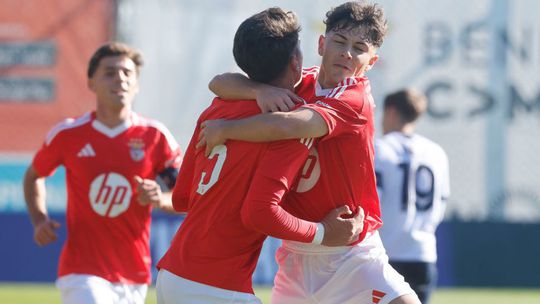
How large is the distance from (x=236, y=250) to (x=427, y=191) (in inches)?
128

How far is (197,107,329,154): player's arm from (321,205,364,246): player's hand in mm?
360

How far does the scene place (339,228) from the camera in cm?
Result: 425

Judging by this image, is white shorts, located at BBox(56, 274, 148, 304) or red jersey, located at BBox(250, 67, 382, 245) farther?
white shorts, located at BBox(56, 274, 148, 304)

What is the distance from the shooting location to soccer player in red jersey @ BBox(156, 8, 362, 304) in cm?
408

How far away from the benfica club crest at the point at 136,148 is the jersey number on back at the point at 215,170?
1947 millimetres

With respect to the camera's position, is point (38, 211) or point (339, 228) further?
point (38, 211)

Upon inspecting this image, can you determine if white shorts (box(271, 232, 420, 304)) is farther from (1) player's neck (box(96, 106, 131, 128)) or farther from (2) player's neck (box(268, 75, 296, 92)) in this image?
(1) player's neck (box(96, 106, 131, 128))

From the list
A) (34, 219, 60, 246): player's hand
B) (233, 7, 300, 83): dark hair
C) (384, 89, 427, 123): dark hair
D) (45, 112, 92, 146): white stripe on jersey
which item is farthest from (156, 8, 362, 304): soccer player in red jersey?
(384, 89, 427, 123): dark hair

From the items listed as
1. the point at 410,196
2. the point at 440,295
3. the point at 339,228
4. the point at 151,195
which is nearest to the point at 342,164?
the point at 339,228

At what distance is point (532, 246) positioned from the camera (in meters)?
12.4

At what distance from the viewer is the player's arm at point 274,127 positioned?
4.03 metres

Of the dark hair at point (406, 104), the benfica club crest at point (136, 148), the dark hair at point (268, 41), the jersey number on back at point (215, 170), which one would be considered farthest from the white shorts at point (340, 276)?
the dark hair at point (406, 104)

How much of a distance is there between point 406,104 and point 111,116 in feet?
6.90

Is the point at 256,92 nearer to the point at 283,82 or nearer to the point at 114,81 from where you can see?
the point at 283,82
